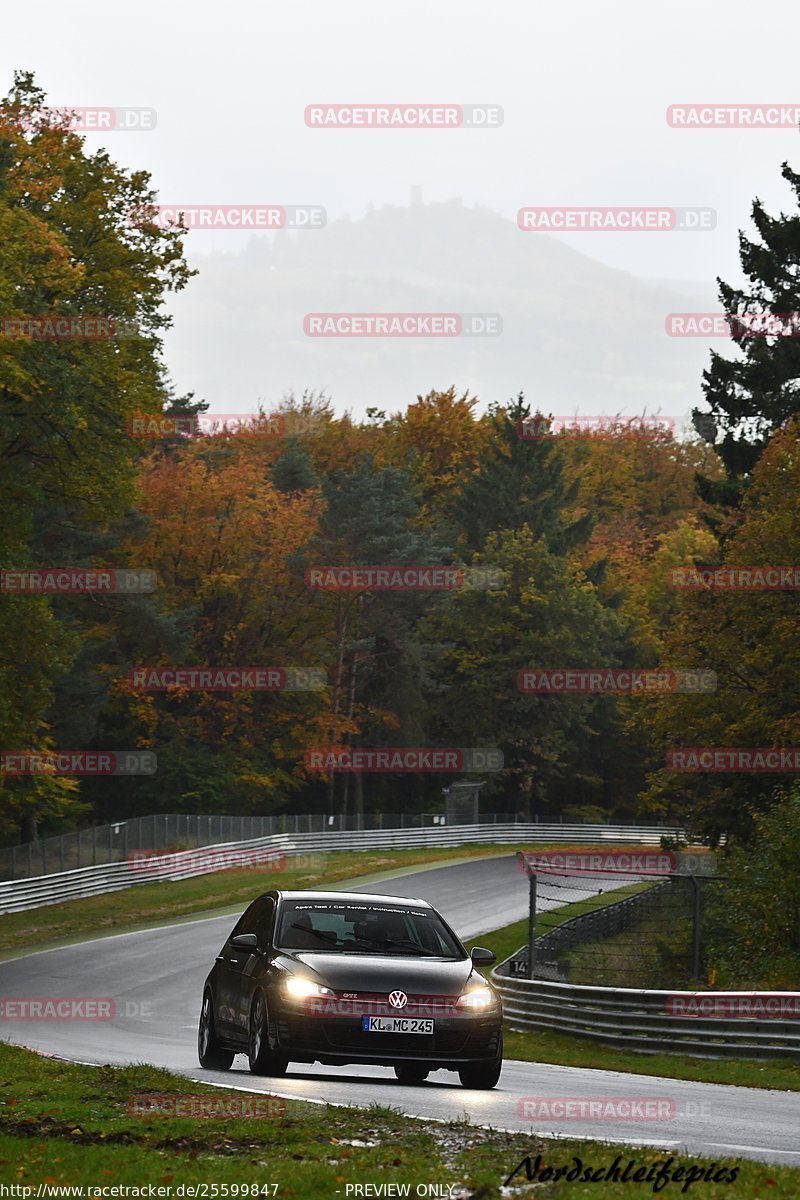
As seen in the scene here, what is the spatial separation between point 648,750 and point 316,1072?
77.3 metres

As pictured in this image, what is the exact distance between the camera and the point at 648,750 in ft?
302

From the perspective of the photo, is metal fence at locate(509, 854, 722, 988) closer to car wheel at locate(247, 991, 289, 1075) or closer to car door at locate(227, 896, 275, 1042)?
car door at locate(227, 896, 275, 1042)

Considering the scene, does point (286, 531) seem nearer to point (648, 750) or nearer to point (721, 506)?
point (648, 750)

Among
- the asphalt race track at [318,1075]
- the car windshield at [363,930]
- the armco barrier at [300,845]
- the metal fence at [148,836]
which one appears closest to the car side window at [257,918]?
the car windshield at [363,930]

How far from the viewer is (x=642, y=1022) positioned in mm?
21344

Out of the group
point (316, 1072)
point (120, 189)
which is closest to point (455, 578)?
point (120, 189)

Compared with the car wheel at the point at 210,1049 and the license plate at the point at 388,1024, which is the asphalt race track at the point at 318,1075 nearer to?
the car wheel at the point at 210,1049

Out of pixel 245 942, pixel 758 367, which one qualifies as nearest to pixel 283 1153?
pixel 245 942

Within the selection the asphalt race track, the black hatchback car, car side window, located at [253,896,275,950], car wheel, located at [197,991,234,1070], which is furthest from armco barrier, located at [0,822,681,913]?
the black hatchback car

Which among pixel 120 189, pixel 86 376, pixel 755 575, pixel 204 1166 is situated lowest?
pixel 204 1166

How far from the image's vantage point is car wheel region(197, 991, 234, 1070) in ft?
51.3

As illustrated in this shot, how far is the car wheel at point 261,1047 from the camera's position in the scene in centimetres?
1407

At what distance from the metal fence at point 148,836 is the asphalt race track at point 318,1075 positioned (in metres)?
6.67

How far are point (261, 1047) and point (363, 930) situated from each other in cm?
130
